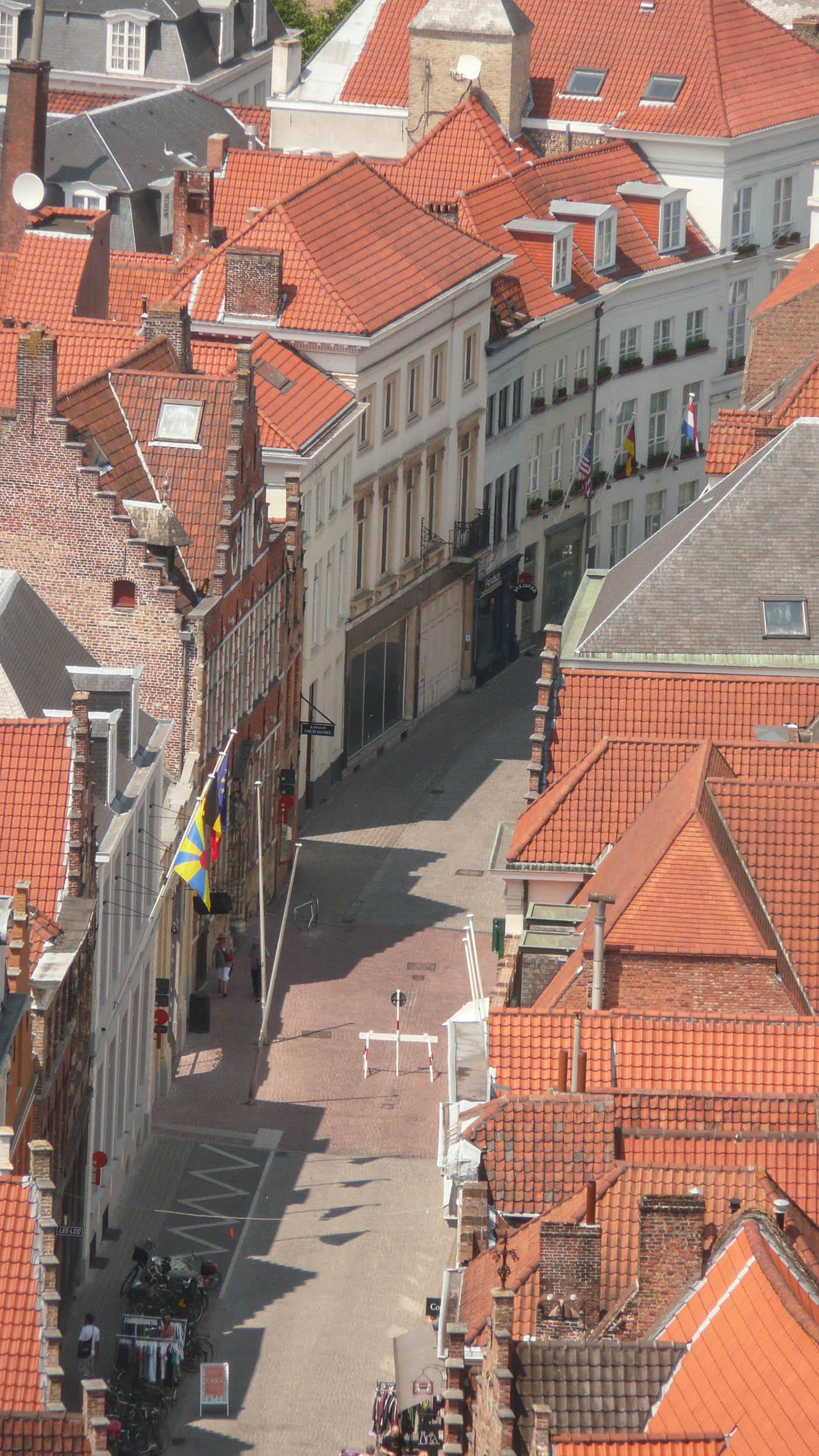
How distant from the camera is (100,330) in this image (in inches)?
3748

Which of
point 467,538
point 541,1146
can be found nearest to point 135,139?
point 467,538

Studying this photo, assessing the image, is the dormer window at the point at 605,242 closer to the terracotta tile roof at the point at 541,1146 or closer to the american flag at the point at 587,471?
the american flag at the point at 587,471

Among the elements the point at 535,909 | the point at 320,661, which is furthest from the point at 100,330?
the point at 535,909

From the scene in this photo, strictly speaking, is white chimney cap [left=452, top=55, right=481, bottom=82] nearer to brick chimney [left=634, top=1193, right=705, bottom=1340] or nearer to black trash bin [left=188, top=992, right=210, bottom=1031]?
black trash bin [left=188, top=992, right=210, bottom=1031]

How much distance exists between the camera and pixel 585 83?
131m

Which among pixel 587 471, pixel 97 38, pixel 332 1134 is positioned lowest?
pixel 332 1134

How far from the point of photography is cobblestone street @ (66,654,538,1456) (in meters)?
63.2

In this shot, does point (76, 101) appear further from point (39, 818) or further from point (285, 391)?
point (39, 818)

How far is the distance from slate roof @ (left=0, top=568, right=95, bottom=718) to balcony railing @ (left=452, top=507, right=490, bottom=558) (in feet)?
112

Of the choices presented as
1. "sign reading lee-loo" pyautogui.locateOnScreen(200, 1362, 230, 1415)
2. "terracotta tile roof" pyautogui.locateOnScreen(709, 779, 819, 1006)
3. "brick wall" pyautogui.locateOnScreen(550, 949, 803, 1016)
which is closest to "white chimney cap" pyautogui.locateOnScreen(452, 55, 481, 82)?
"terracotta tile roof" pyautogui.locateOnScreen(709, 779, 819, 1006)

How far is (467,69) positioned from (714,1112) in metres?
78.8

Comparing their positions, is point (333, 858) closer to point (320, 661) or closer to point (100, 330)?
point (320, 661)

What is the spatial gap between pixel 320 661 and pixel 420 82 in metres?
37.3

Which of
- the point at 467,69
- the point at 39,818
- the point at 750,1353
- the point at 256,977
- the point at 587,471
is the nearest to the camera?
the point at 750,1353
